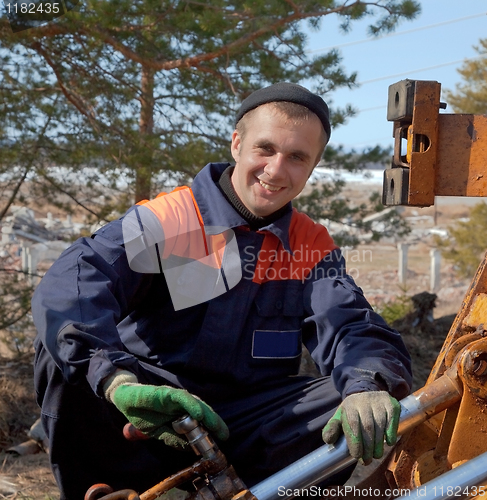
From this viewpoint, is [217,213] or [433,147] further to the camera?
[217,213]

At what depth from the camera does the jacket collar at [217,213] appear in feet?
8.08

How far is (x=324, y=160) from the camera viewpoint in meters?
6.35

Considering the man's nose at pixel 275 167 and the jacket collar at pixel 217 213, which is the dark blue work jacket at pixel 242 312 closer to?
the jacket collar at pixel 217 213

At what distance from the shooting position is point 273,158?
8.05ft

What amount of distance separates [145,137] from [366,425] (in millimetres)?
3876

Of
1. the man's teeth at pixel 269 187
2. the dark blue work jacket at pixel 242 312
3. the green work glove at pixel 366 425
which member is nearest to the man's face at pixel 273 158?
the man's teeth at pixel 269 187

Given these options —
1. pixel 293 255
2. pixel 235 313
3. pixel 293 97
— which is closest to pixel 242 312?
pixel 235 313

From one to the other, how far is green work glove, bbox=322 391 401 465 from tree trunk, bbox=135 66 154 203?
346cm

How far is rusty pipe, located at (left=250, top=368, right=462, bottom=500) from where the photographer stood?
1.74 metres

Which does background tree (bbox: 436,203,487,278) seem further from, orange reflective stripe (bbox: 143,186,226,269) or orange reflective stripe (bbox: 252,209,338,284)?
orange reflective stripe (bbox: 143,186,226,269)

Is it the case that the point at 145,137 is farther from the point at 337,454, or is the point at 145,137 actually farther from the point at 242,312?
the point at 337,454

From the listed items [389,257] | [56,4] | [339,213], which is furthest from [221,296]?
[389,257]

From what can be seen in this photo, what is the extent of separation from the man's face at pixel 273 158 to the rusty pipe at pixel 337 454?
3.20 ft

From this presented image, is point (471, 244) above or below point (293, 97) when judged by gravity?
above
